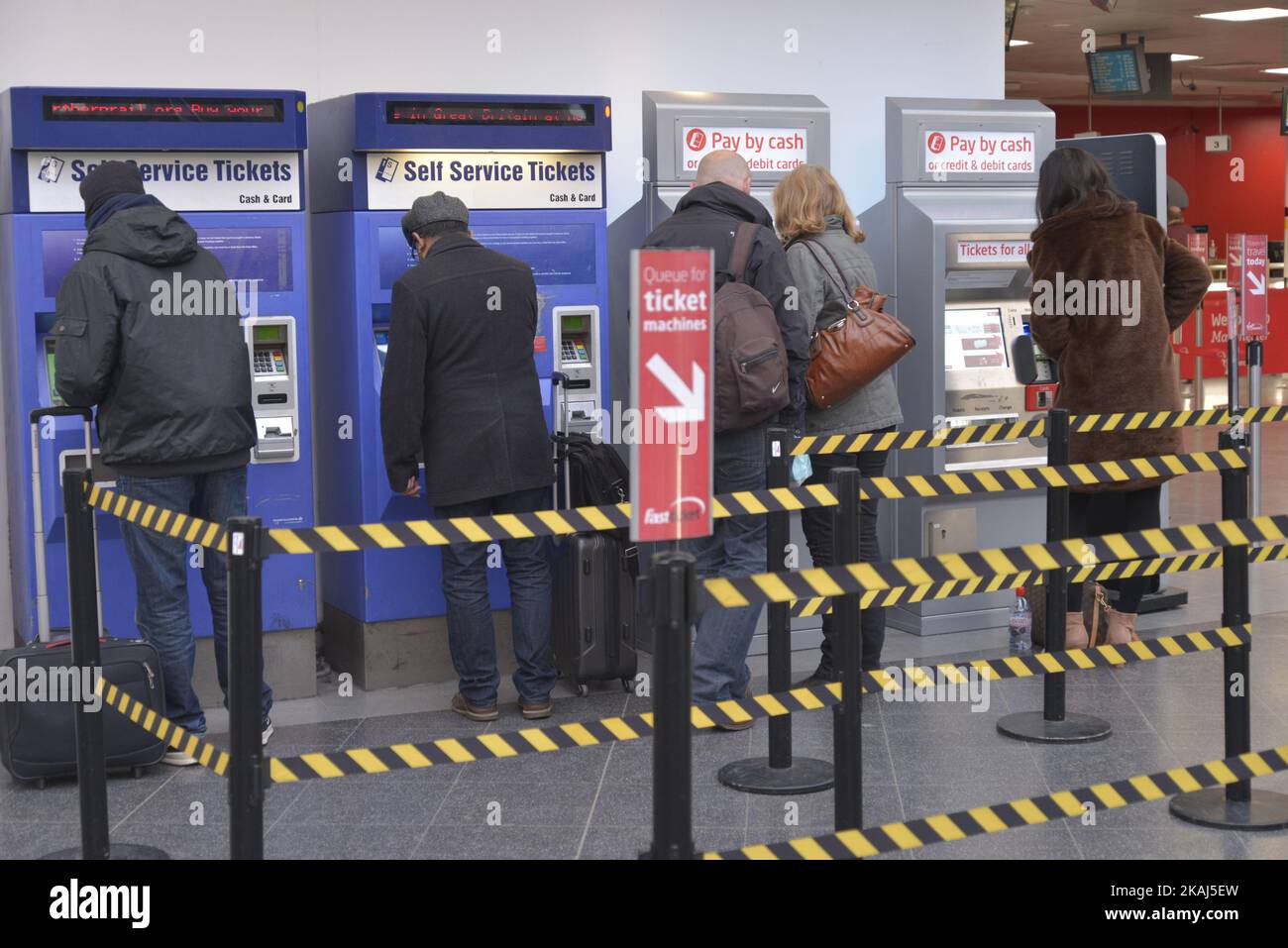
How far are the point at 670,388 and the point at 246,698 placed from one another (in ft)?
3.34

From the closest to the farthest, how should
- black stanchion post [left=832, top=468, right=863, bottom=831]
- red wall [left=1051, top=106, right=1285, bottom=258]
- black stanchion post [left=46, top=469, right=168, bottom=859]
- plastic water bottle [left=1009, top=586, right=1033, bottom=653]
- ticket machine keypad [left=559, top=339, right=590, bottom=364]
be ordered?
black stanchion post [left=832, top=468, right=863, bottom=831], black stanchion post [left=46, top=469, right=168, bottom=859], ticket machine keypad [left=559, top=339, right=590, bottom=364], plastic water bottle [left=1009, top=586, right=1033, bottom=653], red wall [left=1051, top=106, right=1285, bottom=258]

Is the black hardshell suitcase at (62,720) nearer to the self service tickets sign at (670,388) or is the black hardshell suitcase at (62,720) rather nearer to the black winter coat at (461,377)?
the black winter coat at (461,377)

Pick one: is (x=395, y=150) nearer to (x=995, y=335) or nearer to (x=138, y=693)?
(x=138, y=693)

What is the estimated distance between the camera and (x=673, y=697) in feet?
8.49

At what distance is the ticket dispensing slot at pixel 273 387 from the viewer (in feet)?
16.4

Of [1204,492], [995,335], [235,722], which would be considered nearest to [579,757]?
[235,722]

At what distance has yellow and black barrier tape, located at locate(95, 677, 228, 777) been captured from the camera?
10.4 feet

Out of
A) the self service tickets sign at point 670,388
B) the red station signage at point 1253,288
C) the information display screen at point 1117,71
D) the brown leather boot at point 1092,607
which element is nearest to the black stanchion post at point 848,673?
the self service tickets sign at point 670,388

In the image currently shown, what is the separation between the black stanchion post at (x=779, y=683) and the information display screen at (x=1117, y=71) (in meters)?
10.3

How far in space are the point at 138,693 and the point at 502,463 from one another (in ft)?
4.02

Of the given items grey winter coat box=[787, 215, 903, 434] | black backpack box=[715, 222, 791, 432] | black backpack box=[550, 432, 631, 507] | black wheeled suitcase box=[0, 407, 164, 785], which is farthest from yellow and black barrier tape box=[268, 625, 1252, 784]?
black backpack box=[550, 432, 631, 507]

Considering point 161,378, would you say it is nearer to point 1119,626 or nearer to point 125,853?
point 125,853

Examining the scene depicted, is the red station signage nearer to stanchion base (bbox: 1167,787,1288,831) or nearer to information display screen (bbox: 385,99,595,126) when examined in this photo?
information display screen (bbox: 385,99,595,126)

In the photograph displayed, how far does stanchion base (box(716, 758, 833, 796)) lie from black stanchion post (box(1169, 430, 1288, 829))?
896 millimetres
